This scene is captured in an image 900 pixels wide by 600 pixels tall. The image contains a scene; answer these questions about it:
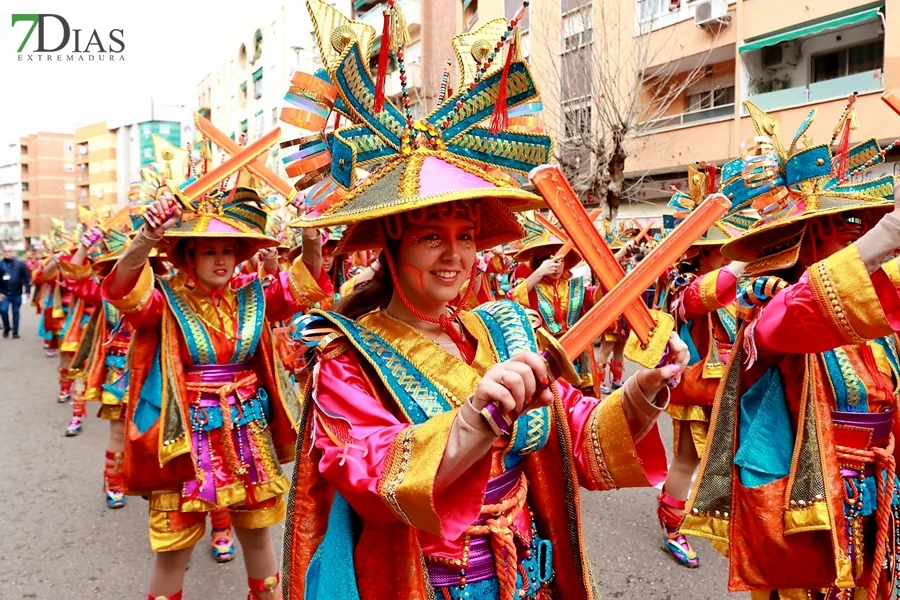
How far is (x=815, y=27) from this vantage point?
13.8 meters

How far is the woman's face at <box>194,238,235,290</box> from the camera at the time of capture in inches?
136

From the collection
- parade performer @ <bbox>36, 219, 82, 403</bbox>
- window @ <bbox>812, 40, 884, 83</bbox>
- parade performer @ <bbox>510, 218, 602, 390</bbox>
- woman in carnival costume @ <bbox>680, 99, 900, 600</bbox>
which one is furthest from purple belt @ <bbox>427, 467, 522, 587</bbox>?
window @ <bbox>812, 40, 884, 83</bbox>

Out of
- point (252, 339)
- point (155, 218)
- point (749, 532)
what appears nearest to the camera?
point (749, 532)

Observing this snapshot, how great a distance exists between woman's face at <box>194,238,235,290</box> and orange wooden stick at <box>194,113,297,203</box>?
39 centimetres

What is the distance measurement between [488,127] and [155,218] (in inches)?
66.1

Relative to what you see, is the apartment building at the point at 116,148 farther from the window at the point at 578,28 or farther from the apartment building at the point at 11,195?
the window at the point at 578,28

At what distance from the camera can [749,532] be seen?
262 cm

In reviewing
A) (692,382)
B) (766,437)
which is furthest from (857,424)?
(692,382)

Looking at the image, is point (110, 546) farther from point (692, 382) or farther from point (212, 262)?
point (692, 382)

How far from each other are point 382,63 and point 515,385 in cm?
97

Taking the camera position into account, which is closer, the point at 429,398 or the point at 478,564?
the point at 429,398

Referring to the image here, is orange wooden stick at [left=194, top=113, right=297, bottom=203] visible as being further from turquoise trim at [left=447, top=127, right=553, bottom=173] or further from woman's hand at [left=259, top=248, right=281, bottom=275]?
turquoise trim at [left=447, top=127, right=553, bottom=173]

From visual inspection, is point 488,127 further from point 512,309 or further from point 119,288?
point 119,288

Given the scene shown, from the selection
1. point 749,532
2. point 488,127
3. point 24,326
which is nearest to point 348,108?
point 488,127
